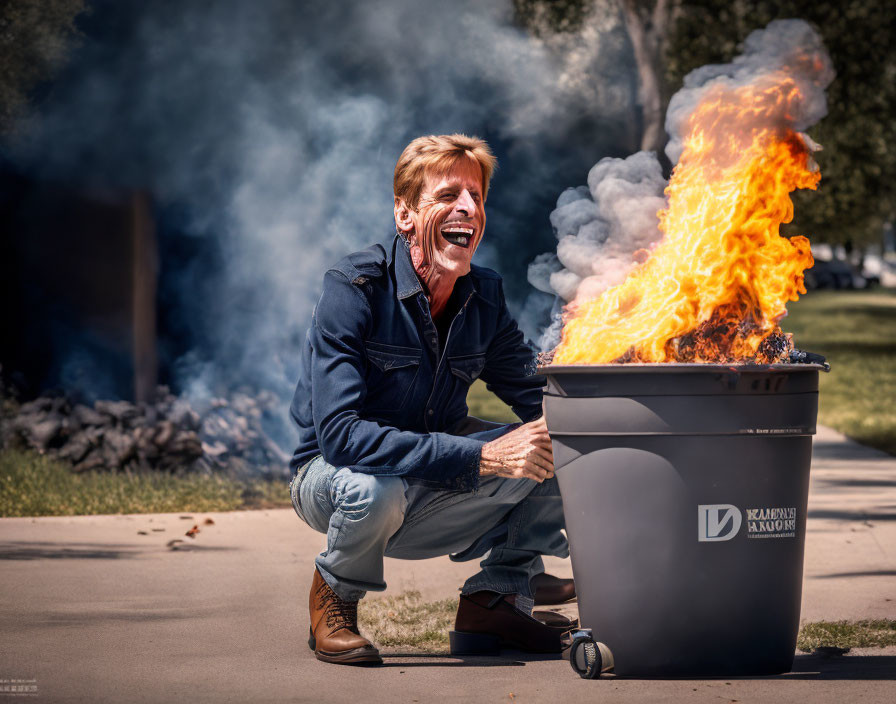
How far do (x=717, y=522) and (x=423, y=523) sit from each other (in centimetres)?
108

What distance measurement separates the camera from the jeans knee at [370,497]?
3908 millimetres

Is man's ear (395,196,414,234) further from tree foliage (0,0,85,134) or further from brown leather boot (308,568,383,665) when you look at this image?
tree foliage (0,0,85,134)

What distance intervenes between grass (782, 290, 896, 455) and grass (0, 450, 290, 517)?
5.51 meters

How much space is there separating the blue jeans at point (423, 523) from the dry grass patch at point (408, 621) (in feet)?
1.06

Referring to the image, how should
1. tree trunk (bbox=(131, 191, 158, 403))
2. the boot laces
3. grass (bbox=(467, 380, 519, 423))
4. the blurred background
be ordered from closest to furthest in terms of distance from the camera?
1. the boot laces
2. the blurred background
3. tree trunk (bbox=(131, 191, 158, 403))
4. grass (bbox=(467, 380, 519, 423))

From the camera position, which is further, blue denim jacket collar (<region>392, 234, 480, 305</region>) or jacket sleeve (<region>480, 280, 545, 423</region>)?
jacket sleeve (<region>480, 280, 545, 423</region>)

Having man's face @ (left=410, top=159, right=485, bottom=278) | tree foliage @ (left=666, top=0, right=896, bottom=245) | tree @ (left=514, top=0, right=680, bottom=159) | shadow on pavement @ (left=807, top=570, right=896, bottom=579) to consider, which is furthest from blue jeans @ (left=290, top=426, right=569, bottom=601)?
tree foliage @ (left=666, top=0, right=896, bottom=245)

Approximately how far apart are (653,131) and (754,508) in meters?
12.8

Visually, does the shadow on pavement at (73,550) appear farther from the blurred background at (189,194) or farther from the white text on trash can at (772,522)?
the white text on trash can at (772,522)

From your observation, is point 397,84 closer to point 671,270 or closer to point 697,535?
point 671,270

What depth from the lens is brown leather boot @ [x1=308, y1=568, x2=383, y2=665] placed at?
13.2 ft

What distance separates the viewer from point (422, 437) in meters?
3.94

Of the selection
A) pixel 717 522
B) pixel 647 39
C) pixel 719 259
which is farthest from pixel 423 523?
pixel 647 39

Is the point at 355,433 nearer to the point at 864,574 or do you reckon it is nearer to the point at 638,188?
the point at 638,188
